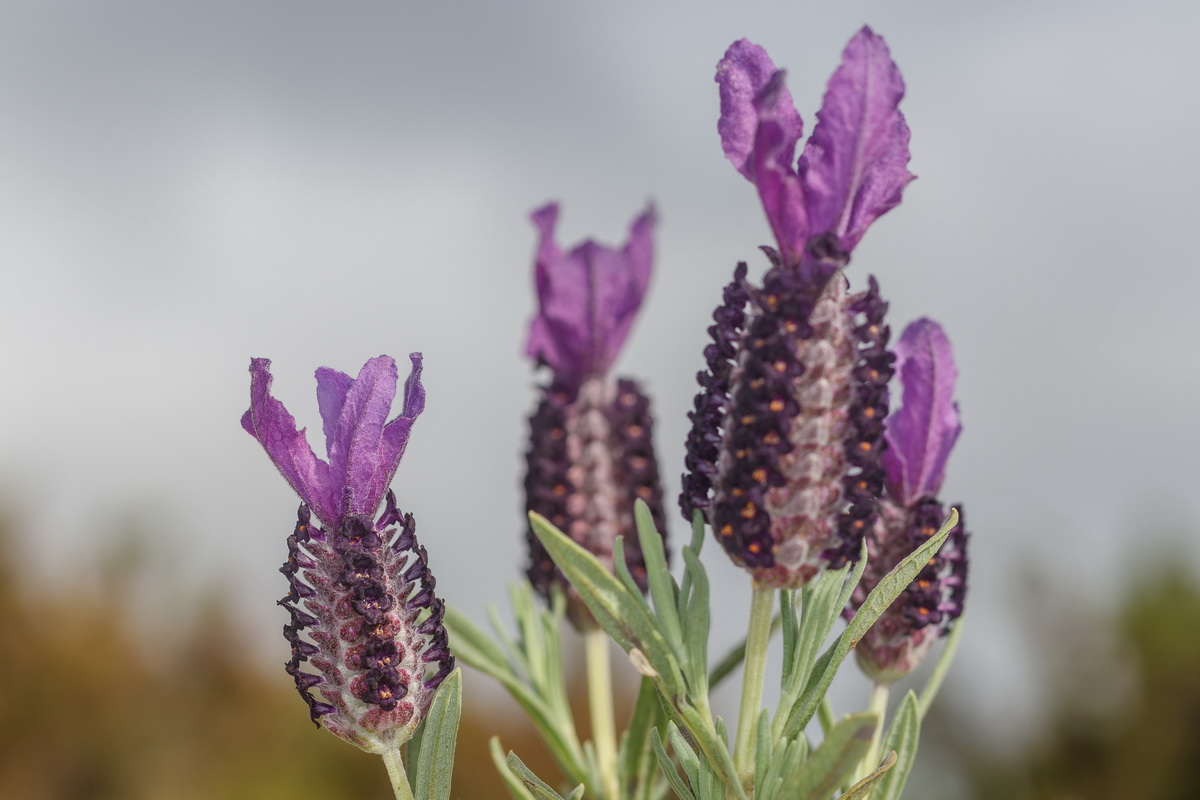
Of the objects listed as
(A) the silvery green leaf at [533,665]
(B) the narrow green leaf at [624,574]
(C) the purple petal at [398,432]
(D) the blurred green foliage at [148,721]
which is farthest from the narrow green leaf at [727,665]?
(D) the blurred green foliage at [148,721]

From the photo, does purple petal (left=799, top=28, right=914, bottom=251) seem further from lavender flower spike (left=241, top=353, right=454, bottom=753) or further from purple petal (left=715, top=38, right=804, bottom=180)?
lavender flower spike (left=241, top=353, right=454, bottom=753)

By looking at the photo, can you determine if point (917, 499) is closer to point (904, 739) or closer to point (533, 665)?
point (904, 739)

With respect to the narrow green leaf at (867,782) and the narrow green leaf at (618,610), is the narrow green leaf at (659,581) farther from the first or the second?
the narrow green leaf at (867,782)

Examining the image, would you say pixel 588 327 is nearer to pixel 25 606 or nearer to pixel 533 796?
pixel 533 796

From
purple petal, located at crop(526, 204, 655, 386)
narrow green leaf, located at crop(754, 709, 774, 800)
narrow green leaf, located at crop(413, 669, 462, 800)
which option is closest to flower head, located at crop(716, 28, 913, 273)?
narrow green leaf, located at crop(754, 709, 774, 800)

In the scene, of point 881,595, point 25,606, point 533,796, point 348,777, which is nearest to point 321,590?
point 533,796

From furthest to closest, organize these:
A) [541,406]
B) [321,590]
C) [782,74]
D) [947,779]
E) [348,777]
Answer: [947,779], [348,777], [541,406], [321,590], [782,74]
